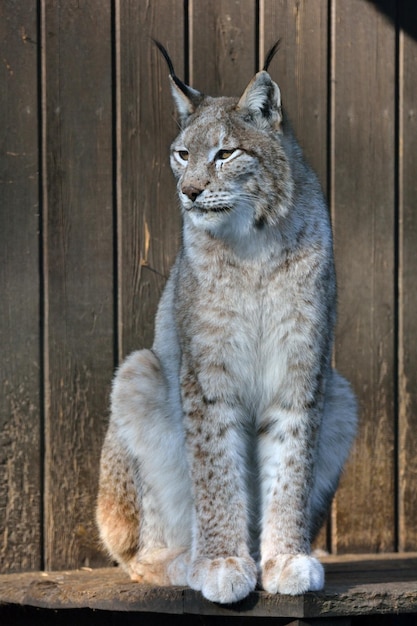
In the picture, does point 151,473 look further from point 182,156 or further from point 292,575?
point 182,156

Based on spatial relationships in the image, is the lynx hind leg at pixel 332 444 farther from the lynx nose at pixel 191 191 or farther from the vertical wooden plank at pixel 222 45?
the vertical wooden plank at pixel 222 45

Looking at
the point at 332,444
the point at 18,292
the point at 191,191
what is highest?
the point at 191,191

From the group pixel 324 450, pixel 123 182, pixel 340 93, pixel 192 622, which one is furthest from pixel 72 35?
pixel 192 622

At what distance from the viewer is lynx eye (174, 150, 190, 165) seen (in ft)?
13.2

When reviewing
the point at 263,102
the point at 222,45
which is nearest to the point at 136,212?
the point at 222,45

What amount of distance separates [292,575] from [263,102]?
4.87 ft

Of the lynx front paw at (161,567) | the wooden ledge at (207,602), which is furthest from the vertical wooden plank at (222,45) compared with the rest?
the wooden ledge at (207,602)

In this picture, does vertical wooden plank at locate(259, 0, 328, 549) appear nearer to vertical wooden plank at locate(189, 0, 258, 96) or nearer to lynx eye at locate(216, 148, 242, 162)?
vertical wooden plank at locate(189, 0, 258, 96)

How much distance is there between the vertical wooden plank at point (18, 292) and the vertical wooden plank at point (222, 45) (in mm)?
612

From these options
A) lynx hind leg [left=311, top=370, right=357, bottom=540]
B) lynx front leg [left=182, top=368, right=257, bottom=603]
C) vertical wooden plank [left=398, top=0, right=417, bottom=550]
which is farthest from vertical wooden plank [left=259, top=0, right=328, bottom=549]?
lynx front leg [left=182, top=368, right=257, bottom=603]

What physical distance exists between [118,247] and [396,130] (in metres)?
1.20

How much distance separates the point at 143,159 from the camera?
15.0 ft

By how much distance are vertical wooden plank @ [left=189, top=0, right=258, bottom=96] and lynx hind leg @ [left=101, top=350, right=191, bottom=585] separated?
1.22m

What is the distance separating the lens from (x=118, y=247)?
179 inches
